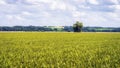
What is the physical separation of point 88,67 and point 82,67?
32 cm

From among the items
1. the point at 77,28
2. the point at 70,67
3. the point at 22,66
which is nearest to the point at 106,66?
the point at 70,67

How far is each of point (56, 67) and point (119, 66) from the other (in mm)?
3456

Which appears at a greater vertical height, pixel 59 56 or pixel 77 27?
pixel 59 56

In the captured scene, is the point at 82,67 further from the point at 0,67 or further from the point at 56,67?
the point at 0,67

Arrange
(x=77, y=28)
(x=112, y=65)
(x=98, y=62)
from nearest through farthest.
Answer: (x=112, y=65) → (x=98, y=62) → (x=77, y=28)

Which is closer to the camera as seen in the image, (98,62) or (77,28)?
A: (98,62)

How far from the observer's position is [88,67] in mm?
14891

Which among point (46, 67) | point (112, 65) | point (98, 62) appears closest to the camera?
point (46, 67)

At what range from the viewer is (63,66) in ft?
49.6

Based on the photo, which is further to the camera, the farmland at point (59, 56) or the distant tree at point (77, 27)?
the distant tree at point (77, 27)

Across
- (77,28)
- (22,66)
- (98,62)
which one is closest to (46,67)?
(22,66)

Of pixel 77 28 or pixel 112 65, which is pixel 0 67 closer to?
pixel 112 65

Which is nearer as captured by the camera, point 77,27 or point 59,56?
point 59,56

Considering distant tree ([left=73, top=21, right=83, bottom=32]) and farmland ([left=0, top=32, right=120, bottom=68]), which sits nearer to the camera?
farmland ([left=0, top=32, right=120, bottom=68])
